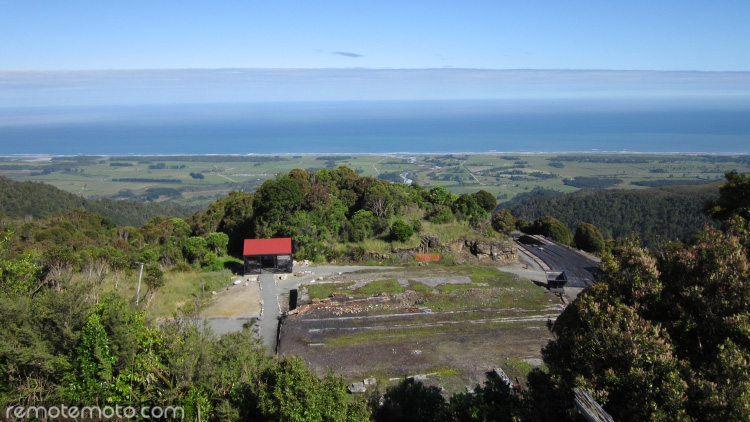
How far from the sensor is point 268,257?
890 inches

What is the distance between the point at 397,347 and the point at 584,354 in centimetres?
852

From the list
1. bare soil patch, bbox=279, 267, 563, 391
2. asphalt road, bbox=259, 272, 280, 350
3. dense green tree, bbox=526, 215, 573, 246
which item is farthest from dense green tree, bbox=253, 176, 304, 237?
dense green tree, bbox=526, 215, 573, 246

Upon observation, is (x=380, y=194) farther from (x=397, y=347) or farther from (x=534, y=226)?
(x=534, y=226)

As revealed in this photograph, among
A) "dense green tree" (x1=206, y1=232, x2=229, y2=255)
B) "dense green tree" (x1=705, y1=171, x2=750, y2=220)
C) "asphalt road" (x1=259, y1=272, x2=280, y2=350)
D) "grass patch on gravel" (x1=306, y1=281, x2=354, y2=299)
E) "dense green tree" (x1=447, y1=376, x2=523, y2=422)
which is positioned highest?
"dense green tree" (x1=705, y1=171, x2=750, y2=220)

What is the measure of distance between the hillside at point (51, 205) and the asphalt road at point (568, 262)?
149 feet

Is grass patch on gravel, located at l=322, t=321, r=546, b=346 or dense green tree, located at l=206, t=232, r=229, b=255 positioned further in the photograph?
dense green tree, located at l=206, t=232, r=229, b=255

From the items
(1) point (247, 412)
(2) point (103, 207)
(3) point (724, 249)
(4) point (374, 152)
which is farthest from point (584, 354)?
(4) point (374, 152)

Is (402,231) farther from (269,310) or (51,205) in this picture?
(51,205)

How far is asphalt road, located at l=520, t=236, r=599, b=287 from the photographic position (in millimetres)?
23375

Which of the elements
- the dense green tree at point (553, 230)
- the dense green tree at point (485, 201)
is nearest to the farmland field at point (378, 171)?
the dense green tree at point (553, 230)

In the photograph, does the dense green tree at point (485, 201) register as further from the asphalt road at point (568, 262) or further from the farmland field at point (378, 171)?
the farmland field at point (378, 171)

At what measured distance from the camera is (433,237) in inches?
1027

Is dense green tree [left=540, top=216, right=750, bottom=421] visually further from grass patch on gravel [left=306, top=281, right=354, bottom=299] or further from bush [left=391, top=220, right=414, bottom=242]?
bush [left=391, top=220, right=414, bottom=242]

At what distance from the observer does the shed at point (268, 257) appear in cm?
2234
